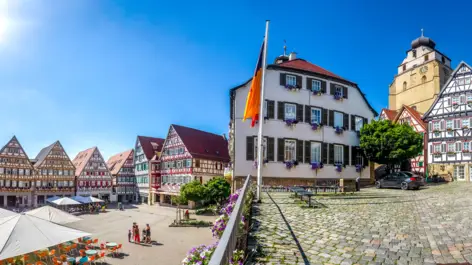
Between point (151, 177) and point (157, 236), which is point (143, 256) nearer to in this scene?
point (157, 236)

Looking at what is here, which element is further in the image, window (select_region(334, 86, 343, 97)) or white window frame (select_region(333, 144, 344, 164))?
window (select_region(334, 86, 343, 97))

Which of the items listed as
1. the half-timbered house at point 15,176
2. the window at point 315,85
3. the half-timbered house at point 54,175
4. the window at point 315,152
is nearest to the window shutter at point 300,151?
the window at point 315,152

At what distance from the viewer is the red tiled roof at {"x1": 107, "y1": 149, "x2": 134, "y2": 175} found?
65162 mm

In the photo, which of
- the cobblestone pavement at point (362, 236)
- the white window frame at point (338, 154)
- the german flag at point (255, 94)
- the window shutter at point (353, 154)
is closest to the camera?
the cobblestone pavement at point (362, 236)

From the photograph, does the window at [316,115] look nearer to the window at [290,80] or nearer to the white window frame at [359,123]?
the window at [290,80]

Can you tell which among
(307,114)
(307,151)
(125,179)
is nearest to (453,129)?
(307,114)

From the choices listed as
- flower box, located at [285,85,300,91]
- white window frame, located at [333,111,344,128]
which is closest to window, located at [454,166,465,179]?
white window frame, located at [333,111,344,128]

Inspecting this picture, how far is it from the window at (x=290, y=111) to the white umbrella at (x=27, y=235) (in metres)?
15.8

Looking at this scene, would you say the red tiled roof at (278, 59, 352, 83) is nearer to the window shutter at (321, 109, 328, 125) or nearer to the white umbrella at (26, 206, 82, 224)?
the window shutter at (321, 109, 328, 125)

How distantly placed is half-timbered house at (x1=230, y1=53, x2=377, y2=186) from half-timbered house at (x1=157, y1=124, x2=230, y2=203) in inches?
932

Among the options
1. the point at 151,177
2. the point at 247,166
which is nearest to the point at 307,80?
the point at 247,166

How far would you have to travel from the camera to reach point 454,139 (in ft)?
119

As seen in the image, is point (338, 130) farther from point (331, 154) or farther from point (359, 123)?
point (359, 123)

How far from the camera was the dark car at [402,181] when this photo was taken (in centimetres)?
2349
